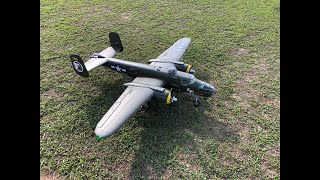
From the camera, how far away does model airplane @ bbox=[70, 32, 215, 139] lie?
1056 centimetres

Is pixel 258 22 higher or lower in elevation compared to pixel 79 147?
higher

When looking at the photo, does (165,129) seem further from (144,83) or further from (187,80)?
(187,80)

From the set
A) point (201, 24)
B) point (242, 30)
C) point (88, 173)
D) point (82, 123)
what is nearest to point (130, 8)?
point (201, 24)

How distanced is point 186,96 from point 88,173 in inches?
255

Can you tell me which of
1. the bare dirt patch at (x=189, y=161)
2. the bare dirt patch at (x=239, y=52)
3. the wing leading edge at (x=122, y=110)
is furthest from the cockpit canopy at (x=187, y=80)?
the bare dirt patch at (x=239, y=52)

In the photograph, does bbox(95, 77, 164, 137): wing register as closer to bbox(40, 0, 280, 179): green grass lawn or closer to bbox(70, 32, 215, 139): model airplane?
bbox(70, 32, 215, 139): model airplane

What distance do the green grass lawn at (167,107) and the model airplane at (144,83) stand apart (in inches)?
45.5

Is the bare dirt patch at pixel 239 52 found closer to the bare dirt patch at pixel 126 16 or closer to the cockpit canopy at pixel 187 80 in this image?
the cockpit canopy at pixel 187 80

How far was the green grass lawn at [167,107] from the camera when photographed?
1053 cm

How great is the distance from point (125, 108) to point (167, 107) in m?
3.00

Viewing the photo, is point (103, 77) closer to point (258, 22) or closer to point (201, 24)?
point (201, 24)

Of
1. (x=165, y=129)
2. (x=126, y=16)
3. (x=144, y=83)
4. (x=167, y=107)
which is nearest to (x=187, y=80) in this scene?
(x=167, y=107)

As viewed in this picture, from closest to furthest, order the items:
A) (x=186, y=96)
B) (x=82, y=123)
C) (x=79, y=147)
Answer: (x=79, y=147), (x=82, y=123), (x=186, y=96)

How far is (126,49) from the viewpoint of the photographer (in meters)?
17.9
